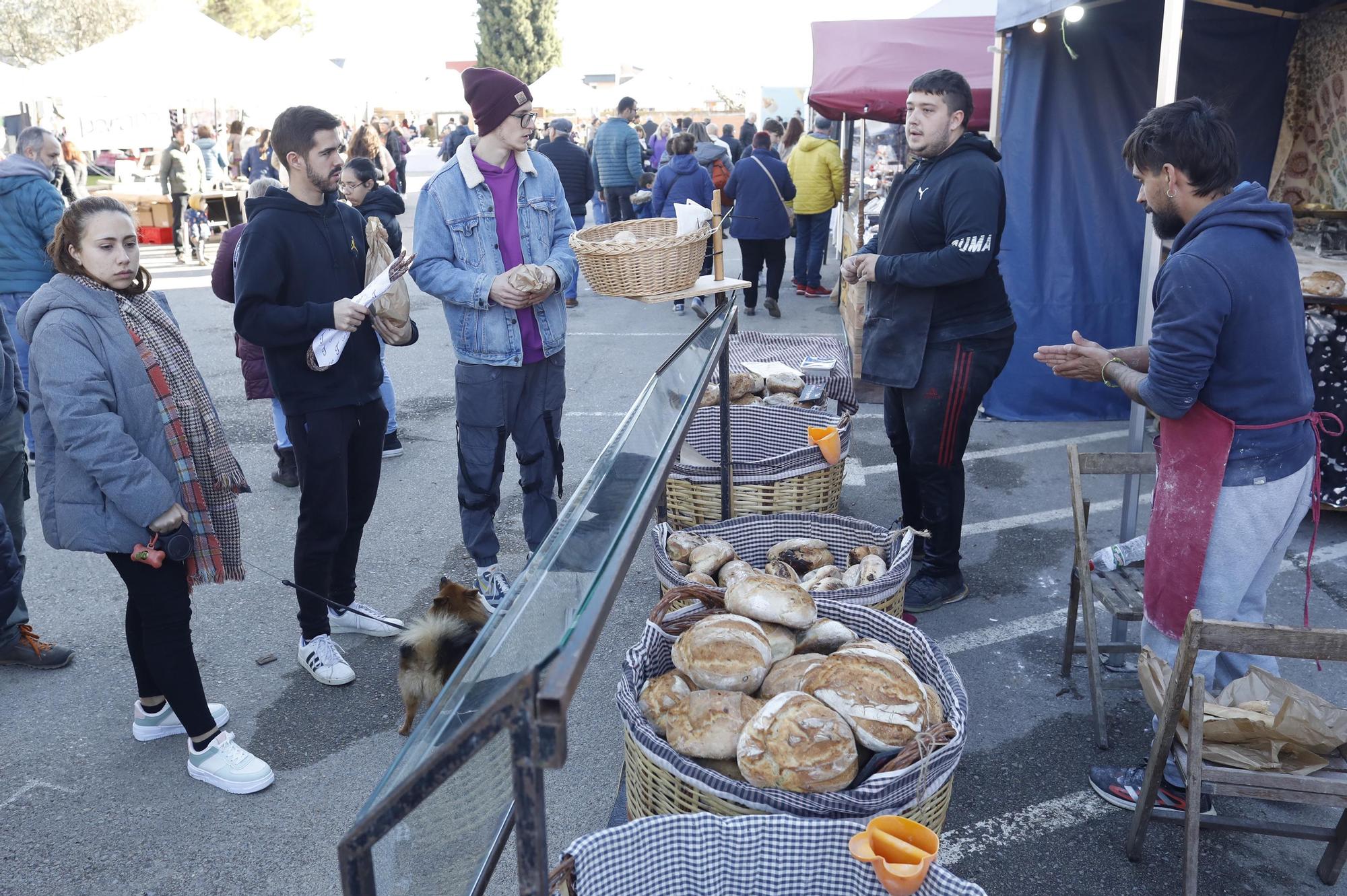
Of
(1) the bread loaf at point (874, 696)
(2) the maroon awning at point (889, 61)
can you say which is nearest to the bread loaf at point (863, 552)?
(1) the bread loaf at point (874, 696)

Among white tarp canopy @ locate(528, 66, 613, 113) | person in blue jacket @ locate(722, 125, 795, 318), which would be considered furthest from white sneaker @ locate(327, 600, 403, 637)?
white tarp canopy @ locate(528, 66, 613, 113)

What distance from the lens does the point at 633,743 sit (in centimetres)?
218

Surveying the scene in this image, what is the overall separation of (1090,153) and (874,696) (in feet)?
17.3

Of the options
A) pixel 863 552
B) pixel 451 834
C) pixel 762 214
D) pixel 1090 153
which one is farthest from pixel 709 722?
pixel 762 214

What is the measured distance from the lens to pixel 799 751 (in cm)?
196

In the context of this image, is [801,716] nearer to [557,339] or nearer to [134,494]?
[134,494]

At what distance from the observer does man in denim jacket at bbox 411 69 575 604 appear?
3.64 metres

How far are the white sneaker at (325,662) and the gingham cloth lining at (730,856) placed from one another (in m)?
2.03

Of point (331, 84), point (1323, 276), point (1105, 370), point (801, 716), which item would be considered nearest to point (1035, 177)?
point (1323, 276)

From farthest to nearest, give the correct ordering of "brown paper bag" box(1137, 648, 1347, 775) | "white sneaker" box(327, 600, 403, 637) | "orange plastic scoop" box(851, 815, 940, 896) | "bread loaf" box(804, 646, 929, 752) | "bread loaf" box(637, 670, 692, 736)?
"white sneaker" box(327, 600, 403, 637)
"brown paper bag" box(1137, 648, 1347, 775)
"bread loaf" box(637, 670, 692, 736)
"bread loaf" box(804, 646, 929, 752)
"orange plastic scoop" box(851, 815, 940, 896)

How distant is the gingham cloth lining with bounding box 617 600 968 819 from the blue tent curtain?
184 inches

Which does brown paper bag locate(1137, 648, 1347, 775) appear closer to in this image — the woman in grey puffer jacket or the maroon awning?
the woman in grey puffer jacket

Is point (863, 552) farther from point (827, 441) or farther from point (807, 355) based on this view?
point (807, 355)

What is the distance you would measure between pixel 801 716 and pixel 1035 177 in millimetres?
5314
